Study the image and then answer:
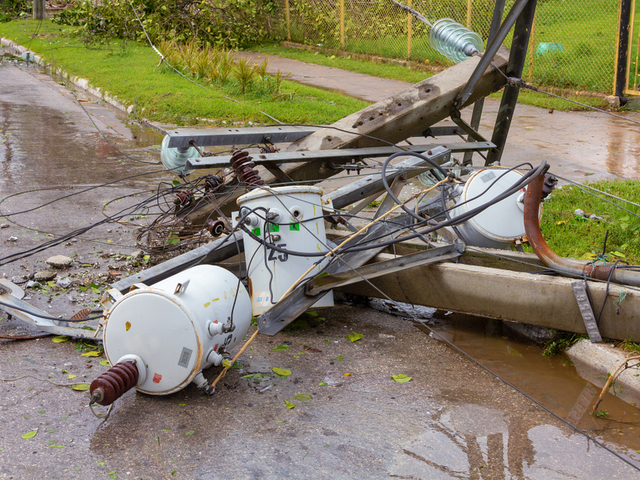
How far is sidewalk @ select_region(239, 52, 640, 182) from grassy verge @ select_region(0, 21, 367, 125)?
63.7 inches

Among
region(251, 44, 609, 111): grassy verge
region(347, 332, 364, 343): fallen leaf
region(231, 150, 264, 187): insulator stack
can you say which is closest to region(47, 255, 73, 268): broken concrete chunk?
region(231, 150, 264, 187): insulator stack

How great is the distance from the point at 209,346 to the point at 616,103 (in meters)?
11.0

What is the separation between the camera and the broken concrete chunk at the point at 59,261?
16.2ft

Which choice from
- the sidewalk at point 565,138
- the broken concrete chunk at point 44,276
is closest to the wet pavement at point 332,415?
the broken concrete chunk at point 44,276

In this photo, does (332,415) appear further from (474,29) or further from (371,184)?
(474,29)

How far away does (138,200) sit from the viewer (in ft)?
22.1

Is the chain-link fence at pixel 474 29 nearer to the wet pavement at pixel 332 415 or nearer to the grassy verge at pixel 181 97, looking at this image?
the grassy verge at pixel 181 97

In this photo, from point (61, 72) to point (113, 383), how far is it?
14.9 metres

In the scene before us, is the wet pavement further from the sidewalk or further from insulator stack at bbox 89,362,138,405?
the sidewalk

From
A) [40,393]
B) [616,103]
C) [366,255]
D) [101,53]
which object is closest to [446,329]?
[366,255]

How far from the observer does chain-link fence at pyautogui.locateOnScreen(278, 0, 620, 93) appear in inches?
515

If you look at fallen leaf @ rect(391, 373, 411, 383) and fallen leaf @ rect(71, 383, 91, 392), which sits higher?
fallen leaf @ rect(391, 373, 411, 383)

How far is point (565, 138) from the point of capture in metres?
9.44

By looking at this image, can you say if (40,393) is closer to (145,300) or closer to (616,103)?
(145,300)
